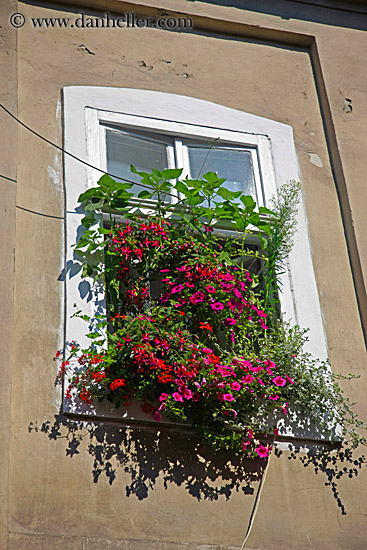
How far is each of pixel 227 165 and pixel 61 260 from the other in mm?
1430

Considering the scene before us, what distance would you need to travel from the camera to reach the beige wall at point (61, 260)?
13.1 ft

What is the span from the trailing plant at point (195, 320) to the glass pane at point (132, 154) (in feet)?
0.57

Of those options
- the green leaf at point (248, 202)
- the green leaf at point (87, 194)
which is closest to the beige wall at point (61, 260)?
the green leaf at point (87, 194)

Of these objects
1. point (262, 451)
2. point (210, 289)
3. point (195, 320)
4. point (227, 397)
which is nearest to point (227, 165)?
point (210, 289)

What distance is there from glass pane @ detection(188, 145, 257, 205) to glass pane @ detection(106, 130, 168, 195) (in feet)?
0.70

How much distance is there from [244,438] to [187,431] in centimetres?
31

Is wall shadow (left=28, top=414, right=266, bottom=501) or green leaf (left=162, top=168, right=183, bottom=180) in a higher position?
green leaf (left=162, top=168, right=183, bottom=180)

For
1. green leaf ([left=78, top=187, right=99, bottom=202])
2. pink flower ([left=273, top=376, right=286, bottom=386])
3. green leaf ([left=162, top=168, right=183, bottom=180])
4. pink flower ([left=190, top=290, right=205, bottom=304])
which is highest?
green leaf ([left=162, top=168, right=183, bottom=180])

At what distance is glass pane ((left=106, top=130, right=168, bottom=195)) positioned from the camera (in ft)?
17.1

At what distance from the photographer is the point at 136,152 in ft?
17.3

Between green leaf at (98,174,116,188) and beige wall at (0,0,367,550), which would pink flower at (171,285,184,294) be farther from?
green leaf at (98,174,116,188)

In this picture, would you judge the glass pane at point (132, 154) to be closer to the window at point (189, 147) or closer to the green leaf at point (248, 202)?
the window at point (189, 147)

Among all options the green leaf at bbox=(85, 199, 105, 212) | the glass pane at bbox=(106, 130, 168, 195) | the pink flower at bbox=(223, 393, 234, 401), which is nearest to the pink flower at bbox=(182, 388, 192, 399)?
the pink flower at bbox=(223, 393, 234, 401)

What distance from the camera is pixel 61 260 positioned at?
4.65 meters
